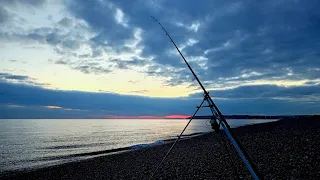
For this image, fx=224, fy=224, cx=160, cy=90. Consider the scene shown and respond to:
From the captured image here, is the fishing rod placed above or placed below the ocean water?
above

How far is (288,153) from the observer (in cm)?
1736

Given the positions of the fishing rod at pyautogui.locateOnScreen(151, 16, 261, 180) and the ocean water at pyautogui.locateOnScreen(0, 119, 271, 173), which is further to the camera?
the ocean water at pyautogui.locateOnScreen(0, 119, 271, 173)

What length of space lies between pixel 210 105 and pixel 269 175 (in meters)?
9.59

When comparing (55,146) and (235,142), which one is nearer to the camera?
(235,142)

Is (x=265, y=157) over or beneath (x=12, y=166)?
over

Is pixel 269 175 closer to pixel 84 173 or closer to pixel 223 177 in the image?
pixel 223 177

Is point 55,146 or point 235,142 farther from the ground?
point 235,142

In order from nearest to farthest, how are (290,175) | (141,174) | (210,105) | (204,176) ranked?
(210,105), (290,175), (204,176), (141,174)

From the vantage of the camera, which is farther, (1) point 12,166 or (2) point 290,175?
(1) point 12,166

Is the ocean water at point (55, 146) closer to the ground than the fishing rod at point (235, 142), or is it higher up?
closer to the ground

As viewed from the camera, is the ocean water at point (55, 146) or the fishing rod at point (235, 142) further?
the ocean water at point (55, 146)

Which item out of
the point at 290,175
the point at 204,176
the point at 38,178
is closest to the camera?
the point at 290,175

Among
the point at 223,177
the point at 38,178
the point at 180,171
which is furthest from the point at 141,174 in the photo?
the point at 38,178

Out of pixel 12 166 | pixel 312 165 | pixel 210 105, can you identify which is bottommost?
pixel 12 166
